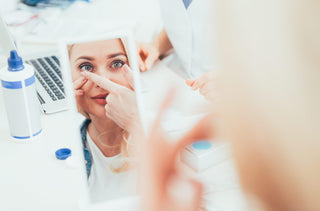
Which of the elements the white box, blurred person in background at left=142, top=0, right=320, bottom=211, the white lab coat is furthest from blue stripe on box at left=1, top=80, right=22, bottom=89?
blurred person in background at left=142, top=0, right=320, bottom=211

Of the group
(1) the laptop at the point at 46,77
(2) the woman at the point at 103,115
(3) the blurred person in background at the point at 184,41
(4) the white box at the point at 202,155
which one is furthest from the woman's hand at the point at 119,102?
(3) the blurred person in background at the point at 184,41

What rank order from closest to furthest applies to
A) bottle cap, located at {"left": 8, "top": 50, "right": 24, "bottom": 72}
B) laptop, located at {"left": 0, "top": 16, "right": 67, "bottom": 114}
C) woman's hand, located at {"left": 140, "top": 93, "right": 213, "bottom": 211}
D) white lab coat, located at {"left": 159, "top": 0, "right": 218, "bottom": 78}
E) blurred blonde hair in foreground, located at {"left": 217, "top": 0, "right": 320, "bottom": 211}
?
blurred blonde hair in foreground, located at {"left": 217, "top": 0, "right": 320, "bottom": 211}, woman's hand, located at {"left": 140, "top": 93, "right": 213, "bottom": 211}, bottle cap, located at {"left": 8, "top": 50, "right": 24, "bottom": 72}, laptop, located at {"left": 0, "top": 16, "right": 67, "bottom": 114}, white lab coat, located at {"left": 159, "top": 0, "right": 218, "bottom": 78}

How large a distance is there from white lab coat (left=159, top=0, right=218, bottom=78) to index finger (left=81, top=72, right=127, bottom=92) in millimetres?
407

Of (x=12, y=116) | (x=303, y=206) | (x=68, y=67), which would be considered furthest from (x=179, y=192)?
(x=12, y=116)

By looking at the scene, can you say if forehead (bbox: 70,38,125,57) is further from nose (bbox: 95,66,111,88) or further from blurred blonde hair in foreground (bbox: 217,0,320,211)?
blurred blonde hair in foreground (bbox: 217,0,320,211)

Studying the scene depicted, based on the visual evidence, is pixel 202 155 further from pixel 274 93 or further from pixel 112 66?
pixel 274 93

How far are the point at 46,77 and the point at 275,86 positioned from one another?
802mm

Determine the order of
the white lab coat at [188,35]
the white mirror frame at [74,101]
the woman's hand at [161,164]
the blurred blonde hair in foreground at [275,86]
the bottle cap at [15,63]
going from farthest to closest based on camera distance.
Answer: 1. the white lab coat at [188,35]
2. the bottle cap at [15,63]
3. the white mirror frame at [74,101]
4. the woman's hand at [161,164]
5. the blurred blonde hair in foreground at [275,86]

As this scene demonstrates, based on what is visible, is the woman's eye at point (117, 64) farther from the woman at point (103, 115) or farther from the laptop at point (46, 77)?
the laptop at point (46, 77)

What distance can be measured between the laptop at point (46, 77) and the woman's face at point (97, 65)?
0.25 meters

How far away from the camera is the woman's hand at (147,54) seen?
3.53 ft

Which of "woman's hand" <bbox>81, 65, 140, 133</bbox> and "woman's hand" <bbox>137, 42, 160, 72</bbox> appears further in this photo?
"woman's hand" <bbox>137, 42, 160, 72</bbox>

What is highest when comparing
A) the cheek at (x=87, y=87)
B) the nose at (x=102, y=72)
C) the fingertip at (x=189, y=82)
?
the nose at (x=102, y=72)

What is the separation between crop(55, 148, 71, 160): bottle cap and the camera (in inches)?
30.0
